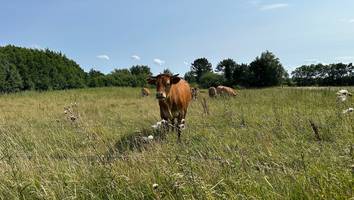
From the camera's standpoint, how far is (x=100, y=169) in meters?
4.81

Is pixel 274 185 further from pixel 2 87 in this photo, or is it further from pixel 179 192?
pixel 2 87

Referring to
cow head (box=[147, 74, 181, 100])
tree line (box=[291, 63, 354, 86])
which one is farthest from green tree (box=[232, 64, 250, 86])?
cow head (box=[147, 74, 181, 100])

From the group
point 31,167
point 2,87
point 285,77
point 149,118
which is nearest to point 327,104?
point 149,118

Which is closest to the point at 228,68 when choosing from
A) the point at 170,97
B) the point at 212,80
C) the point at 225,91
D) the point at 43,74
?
the point at 212,80

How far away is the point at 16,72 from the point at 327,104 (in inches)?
2208

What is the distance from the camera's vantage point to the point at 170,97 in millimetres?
10617

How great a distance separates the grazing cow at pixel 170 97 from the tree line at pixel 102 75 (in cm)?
5116

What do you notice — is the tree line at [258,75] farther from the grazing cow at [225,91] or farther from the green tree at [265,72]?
the grazing cow at [225,91]

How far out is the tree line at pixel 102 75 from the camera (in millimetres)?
65688

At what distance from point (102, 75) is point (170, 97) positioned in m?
76.4

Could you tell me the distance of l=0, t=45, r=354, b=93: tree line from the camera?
6569 cm

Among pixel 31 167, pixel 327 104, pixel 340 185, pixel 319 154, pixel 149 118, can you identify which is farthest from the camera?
pixel 327 104

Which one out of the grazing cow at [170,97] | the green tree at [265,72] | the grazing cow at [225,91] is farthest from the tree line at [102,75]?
the grazing cow at [170,97]

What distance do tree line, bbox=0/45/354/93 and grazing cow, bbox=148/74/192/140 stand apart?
168ft
